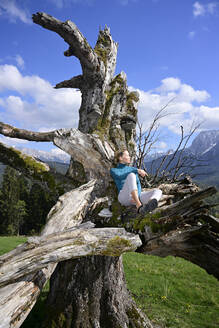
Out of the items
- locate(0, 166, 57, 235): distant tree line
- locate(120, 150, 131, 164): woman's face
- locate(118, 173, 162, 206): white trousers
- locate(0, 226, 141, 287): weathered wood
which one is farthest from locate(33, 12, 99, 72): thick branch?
locate(0, 166, 57, 235): distant tree line

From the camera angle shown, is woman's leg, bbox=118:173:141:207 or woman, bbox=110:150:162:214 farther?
woman's leg, bbox=118:173:141:207

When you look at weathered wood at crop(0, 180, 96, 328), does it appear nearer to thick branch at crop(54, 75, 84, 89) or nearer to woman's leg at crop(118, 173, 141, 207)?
woman's leg at crop(118, 173, 141, 207)

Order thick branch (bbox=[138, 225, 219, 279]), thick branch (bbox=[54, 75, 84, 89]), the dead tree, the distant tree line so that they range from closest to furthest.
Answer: the dead tree, thick branch (bbox=[138, 225, 219, 279]), thick branch (bbox=[54, 75, 84, 89]), the distant tree line

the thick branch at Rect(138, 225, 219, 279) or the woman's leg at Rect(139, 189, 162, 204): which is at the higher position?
the woman's leg at Rect(139, 189, 162, 204)

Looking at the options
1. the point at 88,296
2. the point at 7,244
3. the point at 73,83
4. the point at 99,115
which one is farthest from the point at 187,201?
the point at 7,244

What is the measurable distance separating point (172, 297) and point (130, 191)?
232 inches

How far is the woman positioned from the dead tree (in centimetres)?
21

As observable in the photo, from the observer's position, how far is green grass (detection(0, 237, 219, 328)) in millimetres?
6105

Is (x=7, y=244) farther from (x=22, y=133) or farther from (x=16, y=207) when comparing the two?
(x=16, y=207)

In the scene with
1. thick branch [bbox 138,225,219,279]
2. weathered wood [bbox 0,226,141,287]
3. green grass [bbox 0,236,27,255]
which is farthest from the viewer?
green grass [bbox 0,236,27,255]

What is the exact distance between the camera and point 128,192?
454 centimetres

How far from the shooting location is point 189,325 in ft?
19.5

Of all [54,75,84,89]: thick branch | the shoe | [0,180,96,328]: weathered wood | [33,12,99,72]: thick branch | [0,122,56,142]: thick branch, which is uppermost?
[33,12,99,72]: thick branch

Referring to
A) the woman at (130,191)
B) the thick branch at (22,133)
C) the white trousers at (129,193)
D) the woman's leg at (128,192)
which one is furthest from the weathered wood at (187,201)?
the thick branch at (22,133)
